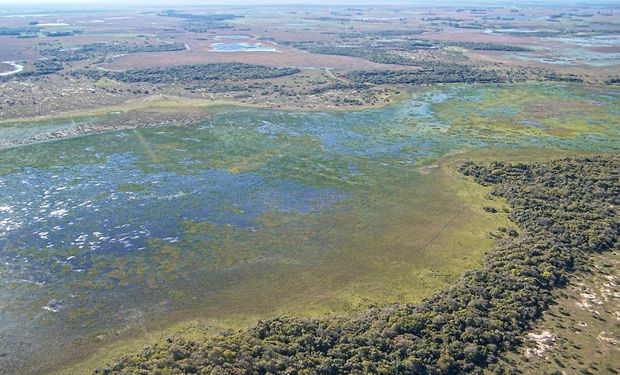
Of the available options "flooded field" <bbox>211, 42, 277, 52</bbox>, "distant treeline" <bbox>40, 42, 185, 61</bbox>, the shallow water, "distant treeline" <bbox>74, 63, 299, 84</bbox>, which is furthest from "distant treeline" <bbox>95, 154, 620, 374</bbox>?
"flooded field" <bbox>211, 42, 277, 52</bbox>

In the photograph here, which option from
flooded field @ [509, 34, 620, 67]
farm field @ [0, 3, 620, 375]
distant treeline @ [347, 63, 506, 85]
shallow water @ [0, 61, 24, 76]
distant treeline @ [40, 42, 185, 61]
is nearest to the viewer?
farm field @ [0, 3, 620, 375]

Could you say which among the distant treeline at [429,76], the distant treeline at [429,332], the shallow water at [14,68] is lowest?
the distant treeline at [429,332]

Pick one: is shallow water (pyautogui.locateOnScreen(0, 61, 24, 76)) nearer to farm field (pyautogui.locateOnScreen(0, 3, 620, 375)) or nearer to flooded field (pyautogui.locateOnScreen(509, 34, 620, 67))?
farm field (pyautogui.locateOnScreen(0, 3, 620, 375))

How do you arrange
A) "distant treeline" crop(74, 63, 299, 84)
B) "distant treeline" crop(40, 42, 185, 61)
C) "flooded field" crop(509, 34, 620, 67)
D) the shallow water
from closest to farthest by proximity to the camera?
"distant treeline" crop(74, 63, 299, 84)
the shallow water
"distant treeline" crop(40, 42, 185, 61)
"flooded field" crop(509, 34, 620, 67)

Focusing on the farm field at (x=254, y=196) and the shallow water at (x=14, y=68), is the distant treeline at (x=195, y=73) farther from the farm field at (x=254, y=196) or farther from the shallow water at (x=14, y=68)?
the shallow water at (x=14, y=68)

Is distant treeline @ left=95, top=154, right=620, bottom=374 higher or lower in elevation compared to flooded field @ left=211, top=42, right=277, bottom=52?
lower

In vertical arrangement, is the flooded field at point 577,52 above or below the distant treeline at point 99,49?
above

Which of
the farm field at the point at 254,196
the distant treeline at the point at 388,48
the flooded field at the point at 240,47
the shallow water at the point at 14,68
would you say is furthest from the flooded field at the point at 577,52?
the shallow water at the point at 14,68

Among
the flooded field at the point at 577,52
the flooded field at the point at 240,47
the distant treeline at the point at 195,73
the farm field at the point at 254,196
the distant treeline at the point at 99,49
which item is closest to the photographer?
the farm field at the point at 254,196
